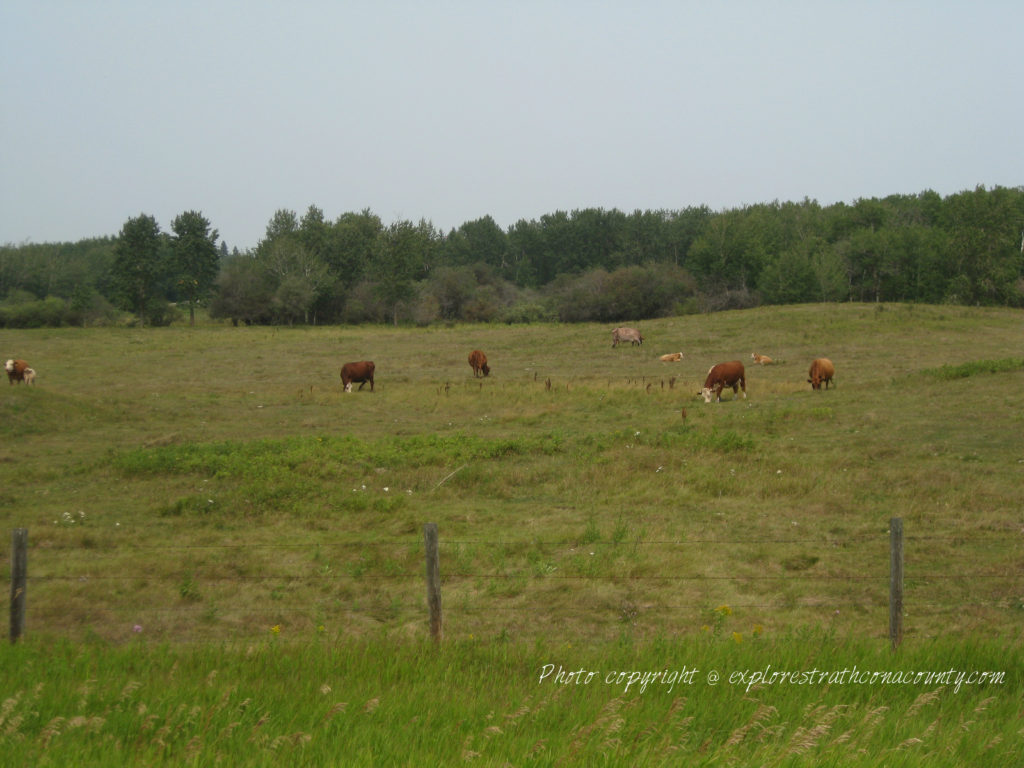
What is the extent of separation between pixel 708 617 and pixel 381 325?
6666 cm

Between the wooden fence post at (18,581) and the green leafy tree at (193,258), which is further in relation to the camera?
the green leafy tree at (193,258)

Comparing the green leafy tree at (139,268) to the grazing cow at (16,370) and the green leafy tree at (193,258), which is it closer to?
the green leafy tree at (193,258)

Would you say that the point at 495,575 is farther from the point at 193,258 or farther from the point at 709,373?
the point at 193,258

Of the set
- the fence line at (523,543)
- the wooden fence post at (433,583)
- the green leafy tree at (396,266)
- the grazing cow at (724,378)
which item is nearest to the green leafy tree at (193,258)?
the green leafy tree at (396,266)

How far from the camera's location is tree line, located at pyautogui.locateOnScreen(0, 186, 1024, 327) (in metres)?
69.5

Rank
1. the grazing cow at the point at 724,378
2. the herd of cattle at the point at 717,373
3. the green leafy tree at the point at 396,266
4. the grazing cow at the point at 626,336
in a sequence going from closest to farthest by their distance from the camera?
the grazing cow at the point at 724,378 → the herd of cattle at the point at 717,373 → the grazing cow at the point at 626,336 → the green leafy tree at the point at 396,266

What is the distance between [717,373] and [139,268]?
57608 mm

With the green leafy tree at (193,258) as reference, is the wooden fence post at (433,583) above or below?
below

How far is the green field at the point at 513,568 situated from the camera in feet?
15.5

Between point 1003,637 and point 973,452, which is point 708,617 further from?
point 973,452

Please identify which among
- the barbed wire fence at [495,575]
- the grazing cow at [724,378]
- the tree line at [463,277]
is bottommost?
the barbed wire fence at [495,575]

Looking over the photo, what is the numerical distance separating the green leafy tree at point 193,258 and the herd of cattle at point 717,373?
1843 inches

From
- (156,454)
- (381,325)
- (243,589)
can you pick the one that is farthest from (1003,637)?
(381,325)

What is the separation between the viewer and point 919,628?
329 inches
